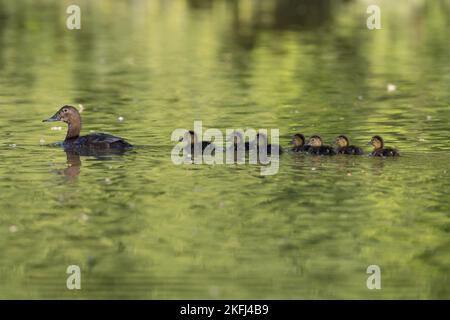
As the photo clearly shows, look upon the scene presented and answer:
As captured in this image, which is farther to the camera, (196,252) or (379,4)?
(379,4)

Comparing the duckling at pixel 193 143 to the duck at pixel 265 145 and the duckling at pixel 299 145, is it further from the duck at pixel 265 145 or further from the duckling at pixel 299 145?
the duckling at pixel 299 145

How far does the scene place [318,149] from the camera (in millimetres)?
15953

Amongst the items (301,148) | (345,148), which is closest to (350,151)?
(345,148)

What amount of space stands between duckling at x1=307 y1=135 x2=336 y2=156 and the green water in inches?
11.7

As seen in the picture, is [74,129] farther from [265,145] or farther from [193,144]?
[265,145]

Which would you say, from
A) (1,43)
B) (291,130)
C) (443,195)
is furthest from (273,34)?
(443,195)

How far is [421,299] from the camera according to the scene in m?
9.90

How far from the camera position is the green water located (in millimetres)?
10562

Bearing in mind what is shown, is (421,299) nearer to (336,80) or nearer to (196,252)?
(196,252)

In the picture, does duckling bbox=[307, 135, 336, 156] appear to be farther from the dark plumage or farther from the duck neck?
the duck neck

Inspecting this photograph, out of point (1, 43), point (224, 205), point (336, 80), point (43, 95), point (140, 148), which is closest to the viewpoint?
point (224, 205)

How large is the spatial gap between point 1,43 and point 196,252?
25.6 m

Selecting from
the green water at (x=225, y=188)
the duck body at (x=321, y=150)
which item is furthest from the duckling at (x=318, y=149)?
the green water at (x=225, y=188)

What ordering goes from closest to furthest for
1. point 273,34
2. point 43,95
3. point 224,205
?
point 224,205 → point 43,95 → point 273,34
